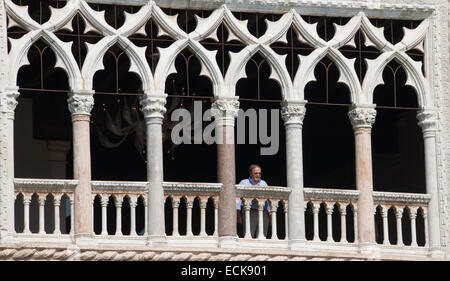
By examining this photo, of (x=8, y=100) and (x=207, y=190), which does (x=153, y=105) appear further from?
(x=8, y=100)

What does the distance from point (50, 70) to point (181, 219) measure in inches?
159

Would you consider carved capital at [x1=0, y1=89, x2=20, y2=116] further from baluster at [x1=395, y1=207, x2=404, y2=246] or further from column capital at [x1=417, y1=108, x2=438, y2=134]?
column capital at [x1=417, y1=108, x2=438, y2=134]

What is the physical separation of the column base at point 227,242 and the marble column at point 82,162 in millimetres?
1728

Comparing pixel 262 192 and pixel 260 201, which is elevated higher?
pixel 262 192

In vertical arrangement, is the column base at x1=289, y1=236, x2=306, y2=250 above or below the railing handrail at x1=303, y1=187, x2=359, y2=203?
below

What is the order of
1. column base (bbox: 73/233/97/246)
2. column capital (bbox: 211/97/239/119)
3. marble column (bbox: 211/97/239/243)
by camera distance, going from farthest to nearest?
column capital (bbox: 211/97/239/119)
marble column (bbox: 211/97/239/243)
column base (bbox: 73/233/97/246)

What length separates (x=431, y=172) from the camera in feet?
95.4

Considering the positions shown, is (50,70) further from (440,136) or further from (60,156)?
(440,136)

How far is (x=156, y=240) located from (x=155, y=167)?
98 centimetres

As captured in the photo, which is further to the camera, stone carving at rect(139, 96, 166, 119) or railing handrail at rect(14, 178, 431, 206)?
stone carving at rect(139, 96, 166, 119)

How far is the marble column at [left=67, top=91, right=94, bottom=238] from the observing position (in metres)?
27.5

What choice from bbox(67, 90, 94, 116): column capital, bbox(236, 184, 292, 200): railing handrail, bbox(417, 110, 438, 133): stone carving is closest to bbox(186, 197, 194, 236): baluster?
bbox(236, 184, 292, 200): railing handrail

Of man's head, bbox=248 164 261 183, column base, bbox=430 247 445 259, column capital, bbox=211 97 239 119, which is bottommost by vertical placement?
column base, bbox=430 247 445 259

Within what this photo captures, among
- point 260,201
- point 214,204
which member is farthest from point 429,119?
point 214,204
